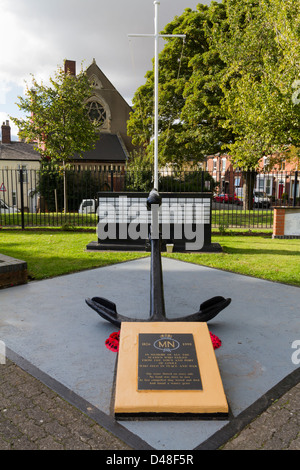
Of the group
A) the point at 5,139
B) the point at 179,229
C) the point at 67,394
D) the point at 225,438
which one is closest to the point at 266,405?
the point at 225,438

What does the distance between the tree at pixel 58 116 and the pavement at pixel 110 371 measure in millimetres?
16501

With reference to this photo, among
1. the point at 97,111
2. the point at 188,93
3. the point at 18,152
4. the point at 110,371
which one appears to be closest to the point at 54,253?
the point at 110,371

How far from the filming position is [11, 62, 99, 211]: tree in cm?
2089

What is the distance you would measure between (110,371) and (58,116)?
19.9 meters

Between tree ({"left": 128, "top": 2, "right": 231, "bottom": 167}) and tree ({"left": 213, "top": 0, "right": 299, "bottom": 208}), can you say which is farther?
tree ({"left": 128, "top": 2, "right": 231, "bottom": 167})

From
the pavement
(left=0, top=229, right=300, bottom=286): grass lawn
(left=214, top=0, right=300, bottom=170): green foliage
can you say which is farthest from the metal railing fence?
the pavement

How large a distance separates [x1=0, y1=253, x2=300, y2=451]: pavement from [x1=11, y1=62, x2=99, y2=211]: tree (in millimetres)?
16501

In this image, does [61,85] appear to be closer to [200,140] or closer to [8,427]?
[200,140]

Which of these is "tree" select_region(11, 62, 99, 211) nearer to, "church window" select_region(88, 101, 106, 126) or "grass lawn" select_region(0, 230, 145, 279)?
"grass lawn" select_region(0, 230, 145, 279)

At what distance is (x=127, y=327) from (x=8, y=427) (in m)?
1.33

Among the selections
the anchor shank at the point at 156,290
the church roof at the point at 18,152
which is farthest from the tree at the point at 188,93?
the church roof at the point at 18,152

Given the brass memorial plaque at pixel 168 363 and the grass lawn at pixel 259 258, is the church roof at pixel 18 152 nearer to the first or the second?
the grass lawn at pixel 259 258

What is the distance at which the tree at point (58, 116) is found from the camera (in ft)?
68.5

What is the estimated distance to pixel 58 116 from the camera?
21078mm
